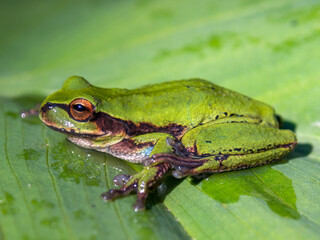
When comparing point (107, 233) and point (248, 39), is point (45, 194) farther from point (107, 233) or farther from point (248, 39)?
point (248, 39)

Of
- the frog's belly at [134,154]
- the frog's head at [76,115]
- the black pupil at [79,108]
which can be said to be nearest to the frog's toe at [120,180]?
the frog's belly at [134,154]

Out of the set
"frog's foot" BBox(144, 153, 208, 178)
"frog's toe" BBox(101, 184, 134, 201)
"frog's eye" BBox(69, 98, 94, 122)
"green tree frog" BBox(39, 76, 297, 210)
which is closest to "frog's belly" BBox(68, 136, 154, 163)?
"green tree frog" BBox(39, 76, 297, 210)

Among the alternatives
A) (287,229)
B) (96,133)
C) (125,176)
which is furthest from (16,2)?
(287,229)

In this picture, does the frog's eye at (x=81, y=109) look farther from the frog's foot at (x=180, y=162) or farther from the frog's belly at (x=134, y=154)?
the frog's foot at (x=180, y=162)

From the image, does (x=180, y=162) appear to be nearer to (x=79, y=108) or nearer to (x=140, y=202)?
(x=140, y=202)

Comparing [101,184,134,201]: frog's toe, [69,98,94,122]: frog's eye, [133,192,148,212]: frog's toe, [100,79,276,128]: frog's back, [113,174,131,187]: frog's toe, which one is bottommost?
[133,192,148,212]: frog's toe

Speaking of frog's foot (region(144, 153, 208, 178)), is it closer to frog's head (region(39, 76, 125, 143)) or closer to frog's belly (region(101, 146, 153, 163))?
frog's belly (region(101, 146, 153, 163))
